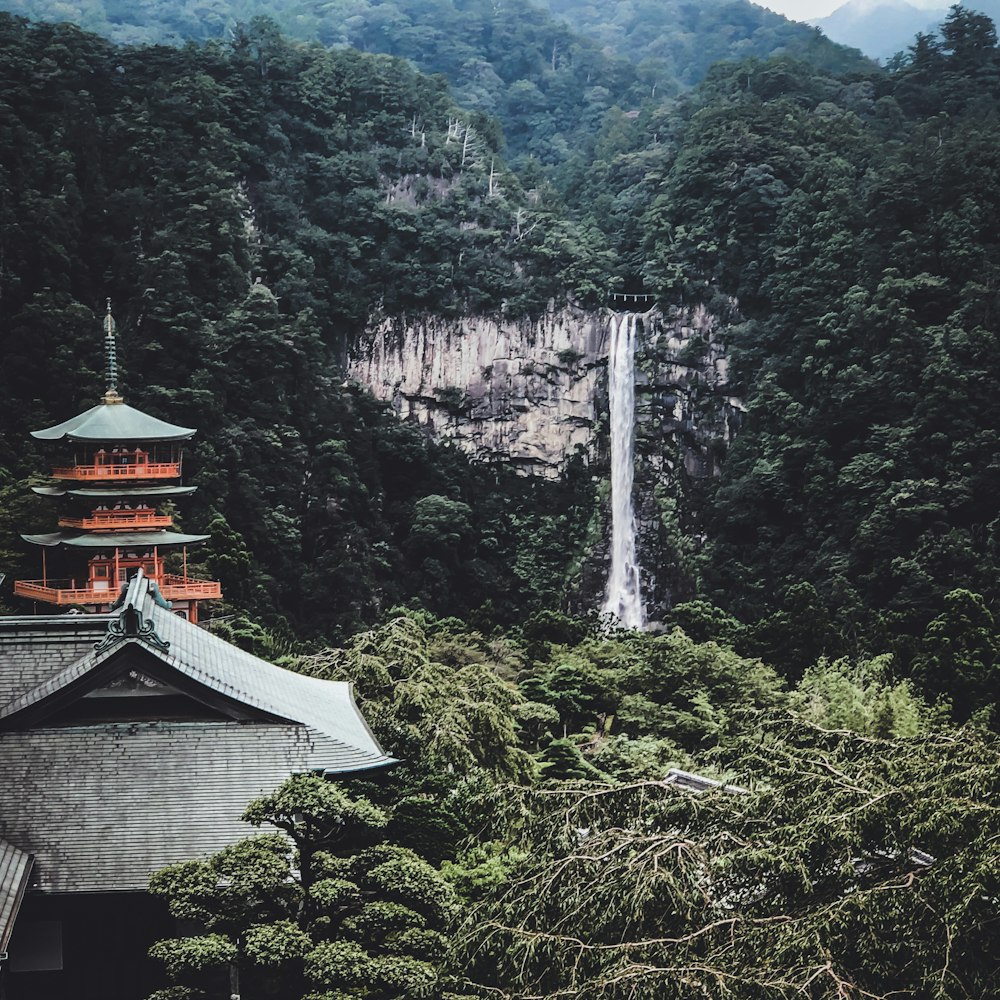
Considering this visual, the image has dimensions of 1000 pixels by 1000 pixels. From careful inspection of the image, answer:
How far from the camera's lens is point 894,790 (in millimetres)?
10117

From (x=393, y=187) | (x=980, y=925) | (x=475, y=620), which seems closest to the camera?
(x=980, y=925)

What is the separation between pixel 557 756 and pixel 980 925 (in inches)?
667

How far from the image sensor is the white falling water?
55688 millimetres

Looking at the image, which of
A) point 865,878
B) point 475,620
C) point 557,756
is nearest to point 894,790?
point 865,878

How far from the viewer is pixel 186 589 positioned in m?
31.1

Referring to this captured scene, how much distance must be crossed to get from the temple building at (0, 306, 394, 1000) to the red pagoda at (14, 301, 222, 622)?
1658cm

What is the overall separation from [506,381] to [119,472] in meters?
26.9

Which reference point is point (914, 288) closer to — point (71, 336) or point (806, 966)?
point (71, 336)

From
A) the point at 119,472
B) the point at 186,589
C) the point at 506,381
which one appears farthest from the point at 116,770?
the point at 506,381

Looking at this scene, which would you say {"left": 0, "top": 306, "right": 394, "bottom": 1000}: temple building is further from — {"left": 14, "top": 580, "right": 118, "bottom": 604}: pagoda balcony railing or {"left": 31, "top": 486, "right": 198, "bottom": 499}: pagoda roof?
{"left": 31, "top": 486, "right": 198, "bottom": 499}: pagoda roof

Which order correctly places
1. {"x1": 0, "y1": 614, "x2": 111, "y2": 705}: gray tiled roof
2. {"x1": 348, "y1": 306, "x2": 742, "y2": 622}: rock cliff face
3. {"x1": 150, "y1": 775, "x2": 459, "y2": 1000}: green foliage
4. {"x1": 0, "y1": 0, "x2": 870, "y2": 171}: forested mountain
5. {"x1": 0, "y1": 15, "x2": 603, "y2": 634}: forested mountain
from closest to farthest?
{"x1": 150, "y1": 775, "x2": 459, "y2": 1000}: green foliage, {"x1": 0, "y1": 614, "x2": 111, "y2": 705}: gray tiled roof, {"x1": 0, "y1": 15, "x2": 603, "y2": 634}: forested mountain, {"x1": 348, "y1": 306, "x2": 742, "y2": 622}: rock cliff face, {"x1": 0, "y1": 0, "x2": 870, "y2": 171}: forested mountain

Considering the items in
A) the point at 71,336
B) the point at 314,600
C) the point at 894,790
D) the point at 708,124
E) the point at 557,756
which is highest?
the point at 708,124

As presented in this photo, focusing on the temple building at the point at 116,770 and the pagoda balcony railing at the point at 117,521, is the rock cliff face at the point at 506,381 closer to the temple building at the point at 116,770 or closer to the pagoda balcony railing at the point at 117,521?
the pagoda balcony railing at the point at 117,521

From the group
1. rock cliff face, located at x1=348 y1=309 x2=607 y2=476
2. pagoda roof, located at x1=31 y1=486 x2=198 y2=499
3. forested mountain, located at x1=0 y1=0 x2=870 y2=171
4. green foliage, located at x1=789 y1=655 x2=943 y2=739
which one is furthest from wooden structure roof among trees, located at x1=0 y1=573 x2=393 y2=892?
forested mountain, located at x1=0 y1=0 x2=870 y2=171
